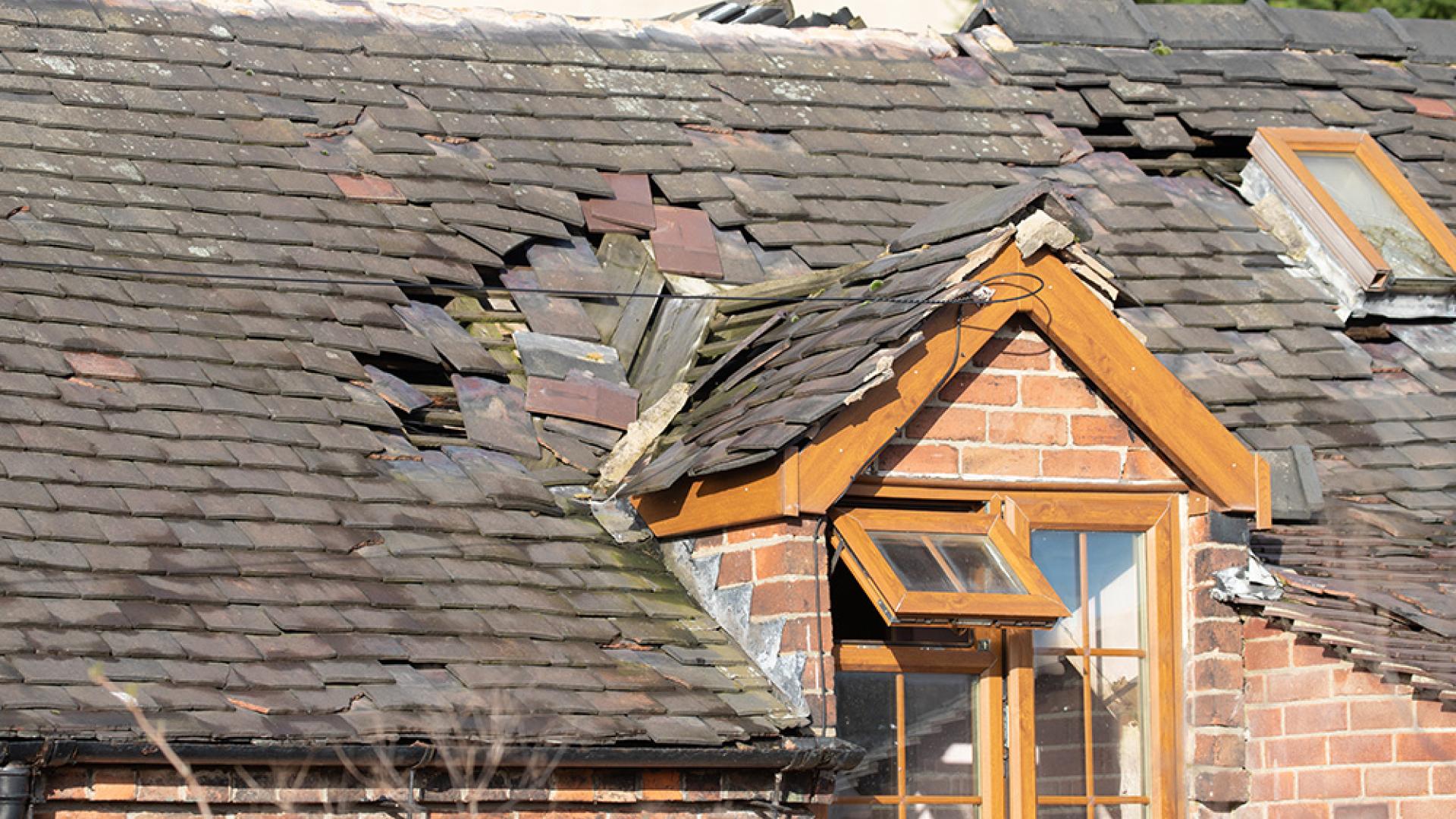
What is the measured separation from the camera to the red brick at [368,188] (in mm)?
9109

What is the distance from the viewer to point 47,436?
708 cm

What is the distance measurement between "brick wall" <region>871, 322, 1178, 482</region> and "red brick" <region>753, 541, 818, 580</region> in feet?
1.63

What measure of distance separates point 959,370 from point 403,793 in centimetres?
278

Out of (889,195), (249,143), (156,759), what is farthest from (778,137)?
(156,759)

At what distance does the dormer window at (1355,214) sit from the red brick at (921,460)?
3291 mm

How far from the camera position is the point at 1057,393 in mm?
7898

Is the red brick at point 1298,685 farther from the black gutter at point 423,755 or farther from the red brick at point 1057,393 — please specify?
the black gutter at point 423,755

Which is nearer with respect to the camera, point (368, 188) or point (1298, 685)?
point (1298, 685)

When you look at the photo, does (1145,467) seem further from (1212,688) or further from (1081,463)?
(1212,688)

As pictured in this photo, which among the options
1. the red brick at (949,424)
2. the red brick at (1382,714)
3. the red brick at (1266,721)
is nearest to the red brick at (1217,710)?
the red brick at (1266,721)

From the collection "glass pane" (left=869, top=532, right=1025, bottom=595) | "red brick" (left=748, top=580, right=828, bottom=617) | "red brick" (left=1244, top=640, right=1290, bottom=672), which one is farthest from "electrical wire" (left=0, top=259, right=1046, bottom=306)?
"red brick" (left=1244, top=640, right=1290, bottom=672)

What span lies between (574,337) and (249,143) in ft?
6.00

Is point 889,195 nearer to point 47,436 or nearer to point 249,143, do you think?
point 249,143

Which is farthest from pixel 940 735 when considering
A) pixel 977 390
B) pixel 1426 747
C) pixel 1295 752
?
pixel 1426 747
